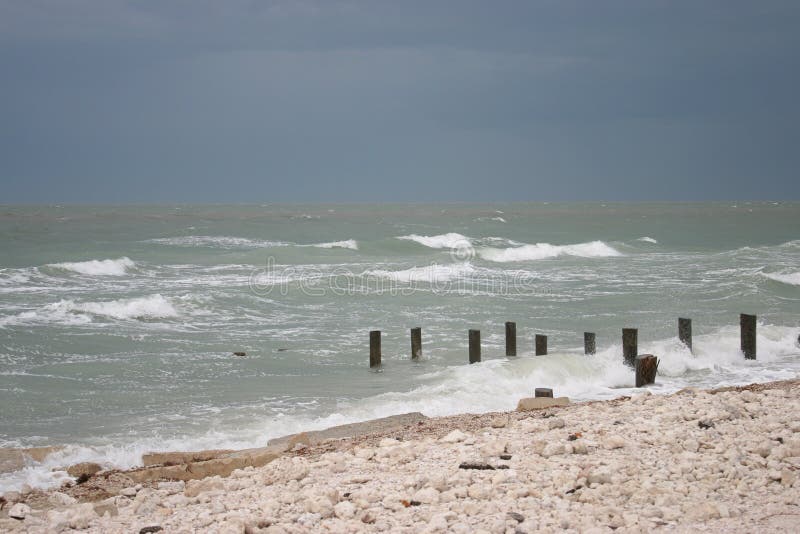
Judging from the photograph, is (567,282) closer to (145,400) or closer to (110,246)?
(145,400)

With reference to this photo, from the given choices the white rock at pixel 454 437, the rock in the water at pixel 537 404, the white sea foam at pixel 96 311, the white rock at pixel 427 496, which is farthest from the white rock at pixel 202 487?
the white sea foam at pixel 96 311

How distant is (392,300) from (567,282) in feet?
25.2

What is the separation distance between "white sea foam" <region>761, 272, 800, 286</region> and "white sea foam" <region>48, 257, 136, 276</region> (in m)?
23.4

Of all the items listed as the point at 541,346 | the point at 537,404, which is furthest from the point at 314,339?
the point at 537,404

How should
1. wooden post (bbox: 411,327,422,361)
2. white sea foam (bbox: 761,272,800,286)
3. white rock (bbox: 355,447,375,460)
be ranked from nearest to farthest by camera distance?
1. white rock (bbox: 355,447,375,460)
2. wooden post (bbox: 411,327,422,361)
3. white sea foam (bbox: 761,272,800,286)

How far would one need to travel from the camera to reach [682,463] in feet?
22.2

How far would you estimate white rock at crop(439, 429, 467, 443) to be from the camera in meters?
7.87

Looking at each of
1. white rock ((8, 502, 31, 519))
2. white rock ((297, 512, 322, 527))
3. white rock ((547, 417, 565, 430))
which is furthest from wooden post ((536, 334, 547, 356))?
white rock ((8, 502, 31, 519))

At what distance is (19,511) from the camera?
6.59 m

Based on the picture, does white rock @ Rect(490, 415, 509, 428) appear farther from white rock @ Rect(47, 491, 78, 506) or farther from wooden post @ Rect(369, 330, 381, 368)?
wooden post @ Rect(369, 330, 381, 368)

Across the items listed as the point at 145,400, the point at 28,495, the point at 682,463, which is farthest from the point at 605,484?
the point at 145,400

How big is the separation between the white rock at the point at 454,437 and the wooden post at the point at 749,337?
931 centimetres

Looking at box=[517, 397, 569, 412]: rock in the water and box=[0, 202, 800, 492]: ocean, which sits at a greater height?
box=[517, 397, 569, 412]: rock in the water

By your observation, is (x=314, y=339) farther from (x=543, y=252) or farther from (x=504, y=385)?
(x=543, y=252)
